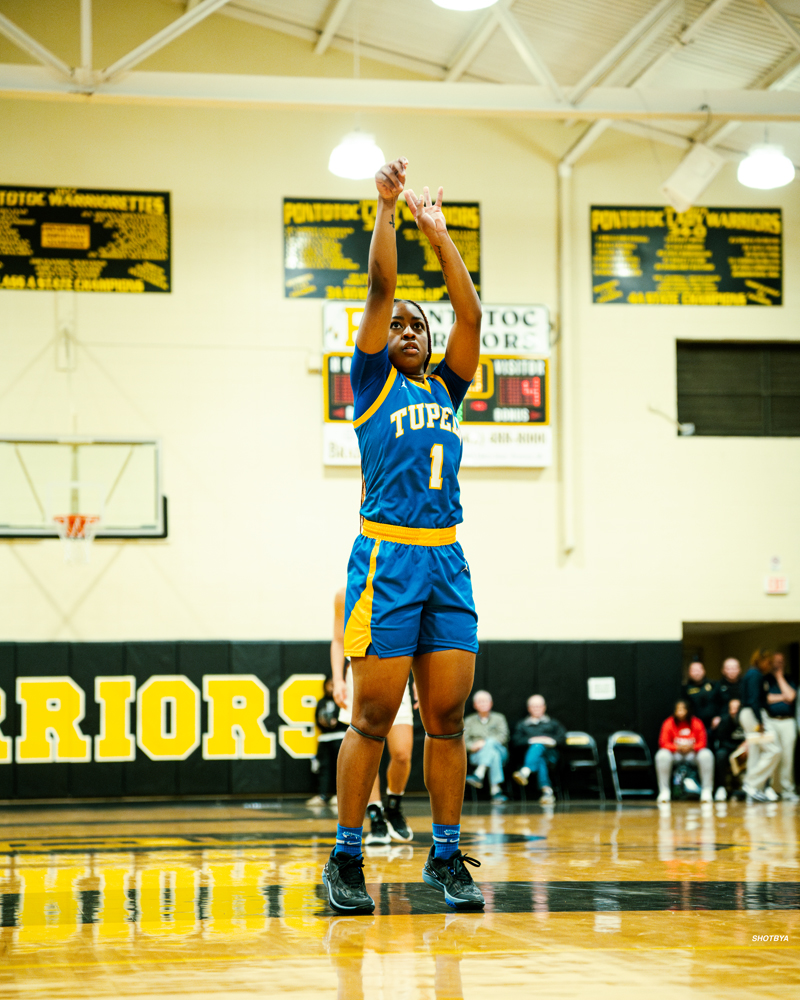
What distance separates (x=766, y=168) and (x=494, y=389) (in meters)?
4.07

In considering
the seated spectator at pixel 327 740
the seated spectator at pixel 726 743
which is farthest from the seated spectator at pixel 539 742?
the seated spectator at pixel 327 740

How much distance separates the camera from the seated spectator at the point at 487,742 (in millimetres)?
13023

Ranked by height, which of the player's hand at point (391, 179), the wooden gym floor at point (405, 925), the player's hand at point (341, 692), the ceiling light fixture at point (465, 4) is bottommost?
the wooden gym floor at point (405, 925)

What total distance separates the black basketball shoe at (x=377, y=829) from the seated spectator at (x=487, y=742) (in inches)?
263

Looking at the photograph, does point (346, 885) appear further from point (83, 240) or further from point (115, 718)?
point (83, 240)

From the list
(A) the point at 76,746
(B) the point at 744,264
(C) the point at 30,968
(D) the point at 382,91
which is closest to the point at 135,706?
(A) the point at 76,746

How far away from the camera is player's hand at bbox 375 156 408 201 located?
12.0ft

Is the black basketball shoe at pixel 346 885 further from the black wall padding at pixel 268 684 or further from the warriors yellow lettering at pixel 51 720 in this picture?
the warriors yellow lettering at pixel 51 720

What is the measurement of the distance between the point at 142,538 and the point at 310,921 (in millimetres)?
10464

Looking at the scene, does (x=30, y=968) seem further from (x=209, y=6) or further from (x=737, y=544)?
(x=737, y=544)

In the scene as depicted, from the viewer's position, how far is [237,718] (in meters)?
13.4

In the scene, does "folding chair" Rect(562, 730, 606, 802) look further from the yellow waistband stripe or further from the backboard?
the yellow waistband stripe

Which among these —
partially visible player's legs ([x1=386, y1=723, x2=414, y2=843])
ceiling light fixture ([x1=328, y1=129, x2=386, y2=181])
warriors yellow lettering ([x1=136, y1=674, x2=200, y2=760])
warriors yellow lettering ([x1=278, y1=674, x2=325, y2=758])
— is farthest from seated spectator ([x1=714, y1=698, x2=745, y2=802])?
partially visible player's legs ([x1=386, y1=723, x2=414, y2=843])

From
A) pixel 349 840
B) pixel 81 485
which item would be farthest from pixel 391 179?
pixel 81 485
